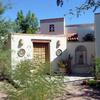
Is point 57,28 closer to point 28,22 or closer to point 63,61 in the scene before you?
point 63,61

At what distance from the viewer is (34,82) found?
871 centimetres

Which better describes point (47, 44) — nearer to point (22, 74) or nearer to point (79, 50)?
point (79, 50)

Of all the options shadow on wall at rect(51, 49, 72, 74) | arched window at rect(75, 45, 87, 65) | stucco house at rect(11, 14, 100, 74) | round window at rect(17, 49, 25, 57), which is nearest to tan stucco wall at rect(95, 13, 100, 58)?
stucco house at rect(11, 14, 100, 74)

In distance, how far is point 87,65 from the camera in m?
27.5

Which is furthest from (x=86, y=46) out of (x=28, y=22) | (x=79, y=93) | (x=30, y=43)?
(x=28, y=22)

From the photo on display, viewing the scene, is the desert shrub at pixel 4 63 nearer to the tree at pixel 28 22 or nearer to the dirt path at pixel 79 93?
the dirt path at pixel 79 93

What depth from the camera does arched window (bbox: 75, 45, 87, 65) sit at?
1103 inches

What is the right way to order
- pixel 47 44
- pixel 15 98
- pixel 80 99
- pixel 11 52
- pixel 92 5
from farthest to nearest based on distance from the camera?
pixel 47 44 < pixel 11 52 < pixel 80 99 < pixel 15 98 < pixel 92 5

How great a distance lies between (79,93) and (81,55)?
452 inches

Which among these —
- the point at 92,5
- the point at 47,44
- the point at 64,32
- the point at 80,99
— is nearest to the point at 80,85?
the point at 80,99

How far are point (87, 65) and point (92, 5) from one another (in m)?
21.3

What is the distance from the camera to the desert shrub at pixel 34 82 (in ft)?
28.3

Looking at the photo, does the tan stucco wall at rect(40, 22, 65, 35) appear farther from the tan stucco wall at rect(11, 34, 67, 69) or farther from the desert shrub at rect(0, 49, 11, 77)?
the desert shrub at rect(0, 49, 11, 77)

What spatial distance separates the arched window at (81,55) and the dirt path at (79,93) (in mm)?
9463
